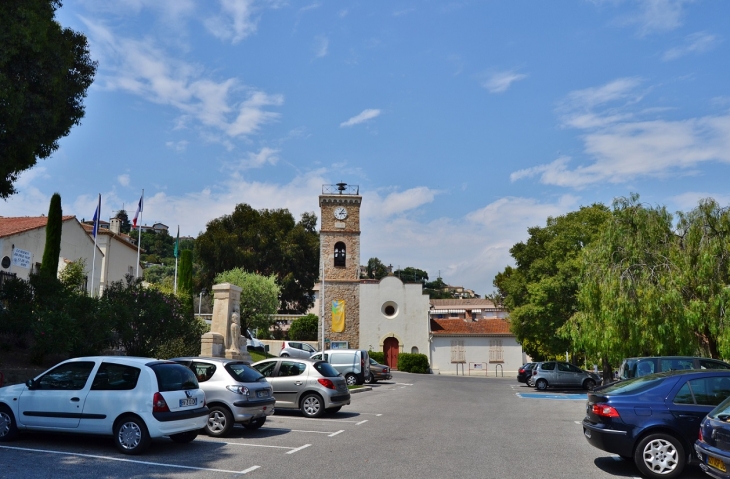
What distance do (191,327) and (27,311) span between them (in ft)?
22.0

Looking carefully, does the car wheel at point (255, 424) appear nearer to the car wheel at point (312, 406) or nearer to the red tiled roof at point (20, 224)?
the car wheel at point (312, 406)

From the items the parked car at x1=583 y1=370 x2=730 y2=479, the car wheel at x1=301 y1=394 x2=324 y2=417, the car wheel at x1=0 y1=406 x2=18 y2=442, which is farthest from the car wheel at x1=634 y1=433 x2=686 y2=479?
the car wheel at x1=0 y1=406 x2=18 y2=442

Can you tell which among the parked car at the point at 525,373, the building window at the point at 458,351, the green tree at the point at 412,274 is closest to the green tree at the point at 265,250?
the building window at the point at 458,351

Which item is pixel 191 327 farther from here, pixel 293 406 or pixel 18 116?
pixel 18 116

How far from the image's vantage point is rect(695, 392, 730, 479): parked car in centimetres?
661

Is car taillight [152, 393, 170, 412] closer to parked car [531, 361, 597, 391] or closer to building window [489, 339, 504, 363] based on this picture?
parked car [531, 361, 597, 391]

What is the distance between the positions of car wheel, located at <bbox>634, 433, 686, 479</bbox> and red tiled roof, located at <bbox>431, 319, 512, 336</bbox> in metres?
42.1

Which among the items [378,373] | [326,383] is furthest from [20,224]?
[326,383]

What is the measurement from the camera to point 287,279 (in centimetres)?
6156

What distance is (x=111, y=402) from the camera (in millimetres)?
Answer: 9031

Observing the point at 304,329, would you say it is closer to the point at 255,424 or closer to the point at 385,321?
the point at 385,321

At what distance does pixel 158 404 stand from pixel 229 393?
241 centimetres

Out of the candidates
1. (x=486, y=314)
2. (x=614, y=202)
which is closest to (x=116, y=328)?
(x=614, y=202)

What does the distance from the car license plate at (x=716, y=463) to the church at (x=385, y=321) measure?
142 ft
